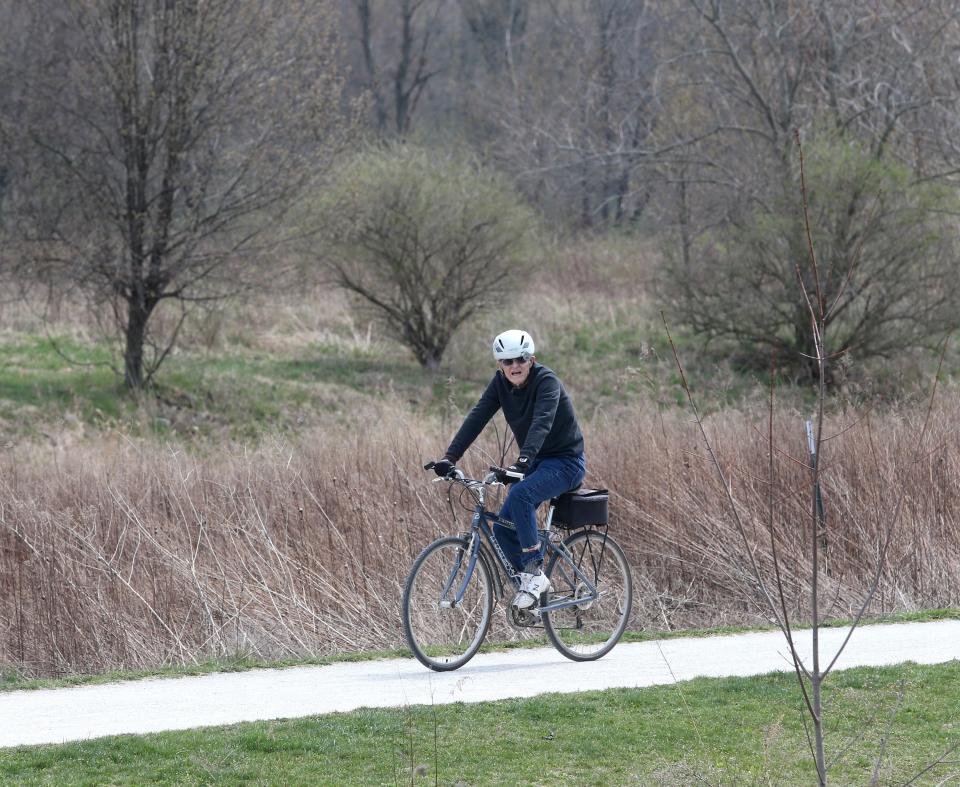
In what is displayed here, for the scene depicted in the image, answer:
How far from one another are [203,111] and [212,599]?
14808mm

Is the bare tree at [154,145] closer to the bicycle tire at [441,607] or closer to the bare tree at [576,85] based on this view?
the bare tree at [576,85]

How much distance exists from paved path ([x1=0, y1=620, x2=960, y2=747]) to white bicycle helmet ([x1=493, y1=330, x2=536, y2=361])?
1.86 meters

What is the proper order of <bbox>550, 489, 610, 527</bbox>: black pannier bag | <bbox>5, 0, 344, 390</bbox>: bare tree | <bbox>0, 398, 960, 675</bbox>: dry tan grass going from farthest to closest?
<bbox>5, 0, 344, 390</bbox>: bare tree < <bbox>0, 398, 960, 675</bbox>: dry tan grass < <bbox>550, 489, 610, 527</bbox>: black pannier bag

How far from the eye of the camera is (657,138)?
32.9 metres

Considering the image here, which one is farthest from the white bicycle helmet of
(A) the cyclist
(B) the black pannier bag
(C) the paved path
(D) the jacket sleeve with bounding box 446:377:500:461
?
(C) the paved path

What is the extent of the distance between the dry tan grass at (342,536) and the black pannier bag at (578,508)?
4.86ft

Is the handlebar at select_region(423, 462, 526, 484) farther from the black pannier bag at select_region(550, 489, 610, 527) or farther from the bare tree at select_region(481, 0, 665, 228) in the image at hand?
the bare tree at select_region(481, 0, 665, 228)

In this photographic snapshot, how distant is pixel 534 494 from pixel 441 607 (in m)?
1.11

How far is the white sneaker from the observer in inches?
327

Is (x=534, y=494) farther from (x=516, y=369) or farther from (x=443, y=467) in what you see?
(x=516, y=369)

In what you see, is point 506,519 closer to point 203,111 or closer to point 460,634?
point 460,634

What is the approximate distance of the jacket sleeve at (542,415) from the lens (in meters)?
7.90

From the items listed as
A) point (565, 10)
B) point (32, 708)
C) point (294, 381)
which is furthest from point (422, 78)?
point (32, 708)

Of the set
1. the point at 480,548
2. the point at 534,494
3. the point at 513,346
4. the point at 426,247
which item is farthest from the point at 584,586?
the point at 426,247
